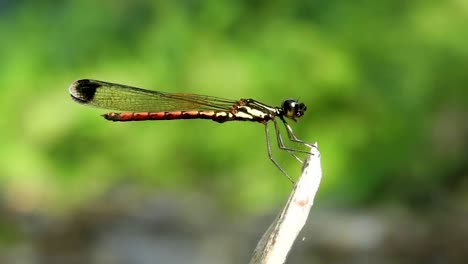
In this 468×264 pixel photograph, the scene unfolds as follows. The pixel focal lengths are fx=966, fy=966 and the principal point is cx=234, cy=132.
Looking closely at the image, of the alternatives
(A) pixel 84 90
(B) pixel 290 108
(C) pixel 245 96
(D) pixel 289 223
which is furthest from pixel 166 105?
(D) pixel 289 223

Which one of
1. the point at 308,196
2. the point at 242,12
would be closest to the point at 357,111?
the point at 242,12

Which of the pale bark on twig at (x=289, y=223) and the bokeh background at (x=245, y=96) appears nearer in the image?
the pale bark on twig at (x=289, y=223)

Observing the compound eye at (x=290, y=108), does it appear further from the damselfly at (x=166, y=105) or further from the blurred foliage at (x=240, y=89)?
the blurred foliage at (x=240, y=89)

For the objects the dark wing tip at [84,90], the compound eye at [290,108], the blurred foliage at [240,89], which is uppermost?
the blurred foliage at [240,89]

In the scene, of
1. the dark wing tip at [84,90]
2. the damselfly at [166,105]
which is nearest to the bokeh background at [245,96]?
the damselfly at [166,105]

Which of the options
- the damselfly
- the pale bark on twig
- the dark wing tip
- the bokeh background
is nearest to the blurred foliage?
the bokeh background

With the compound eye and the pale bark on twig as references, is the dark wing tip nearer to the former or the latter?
the compound eye
